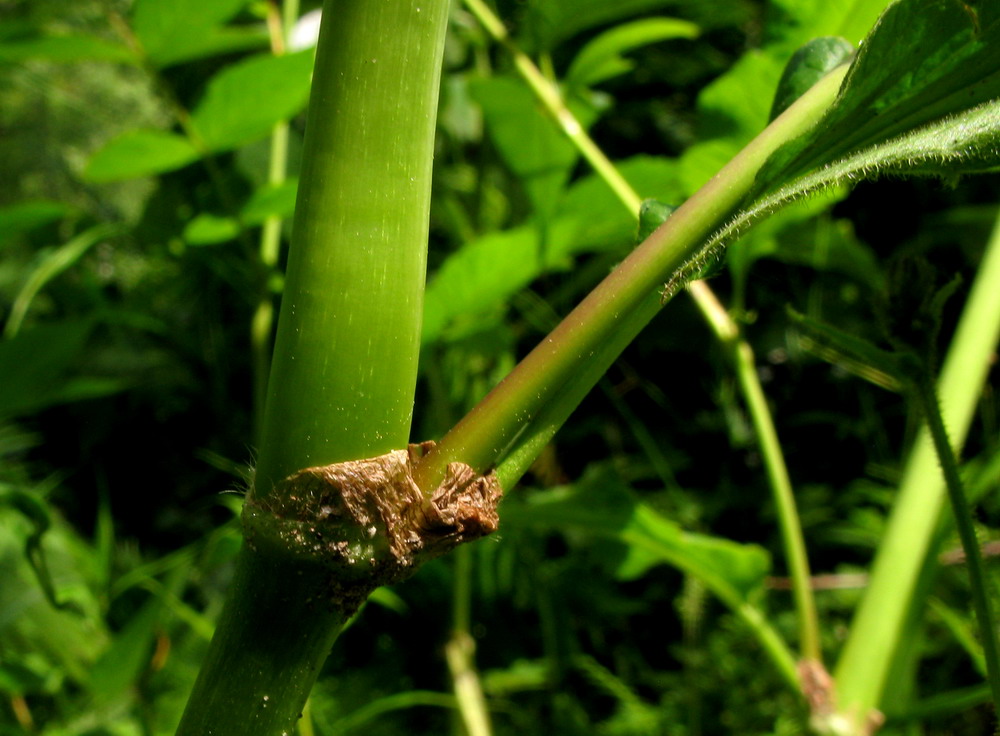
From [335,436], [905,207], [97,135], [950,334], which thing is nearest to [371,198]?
[335,436]

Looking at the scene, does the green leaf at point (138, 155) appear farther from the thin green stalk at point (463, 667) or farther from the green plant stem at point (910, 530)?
the green plant stem at point (910, 530)

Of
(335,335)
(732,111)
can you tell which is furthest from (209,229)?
(335,335)

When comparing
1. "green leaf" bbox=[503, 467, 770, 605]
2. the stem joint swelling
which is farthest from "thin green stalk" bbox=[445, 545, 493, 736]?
the stem joint swelling

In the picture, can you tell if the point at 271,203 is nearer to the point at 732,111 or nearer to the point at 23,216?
the point at 23,216

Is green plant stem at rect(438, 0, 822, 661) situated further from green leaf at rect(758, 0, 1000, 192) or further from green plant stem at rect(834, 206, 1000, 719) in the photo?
green leaf at rect(758, 0, 1000, 192)

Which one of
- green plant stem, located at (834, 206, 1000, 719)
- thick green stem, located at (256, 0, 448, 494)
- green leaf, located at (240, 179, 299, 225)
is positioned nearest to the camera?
thick green stem, located at (256, 0, 448, 494)

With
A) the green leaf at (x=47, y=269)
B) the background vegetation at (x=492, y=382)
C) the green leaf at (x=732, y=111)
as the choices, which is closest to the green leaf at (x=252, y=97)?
the background vegetation at (x=492, y=382)

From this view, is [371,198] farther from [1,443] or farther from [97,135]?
[97,135]
